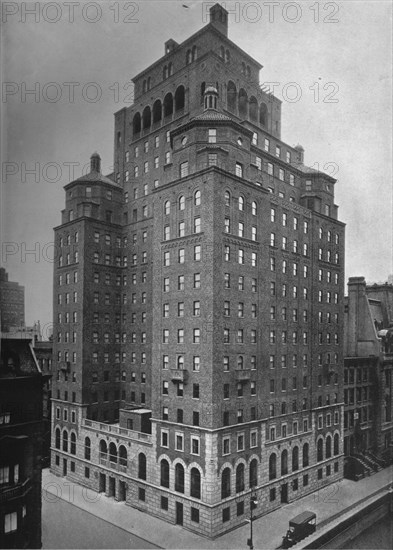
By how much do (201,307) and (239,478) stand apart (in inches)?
607

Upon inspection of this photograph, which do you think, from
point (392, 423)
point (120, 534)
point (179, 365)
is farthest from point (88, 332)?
point (392, 423)

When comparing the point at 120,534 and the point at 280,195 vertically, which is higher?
the point at 280,195

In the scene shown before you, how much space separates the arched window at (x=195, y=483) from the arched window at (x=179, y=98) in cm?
3608

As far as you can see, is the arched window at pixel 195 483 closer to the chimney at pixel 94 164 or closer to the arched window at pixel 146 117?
the chimney at pixel 94 164

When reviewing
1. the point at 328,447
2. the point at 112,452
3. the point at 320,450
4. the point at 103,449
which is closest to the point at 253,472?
the point at 320,450

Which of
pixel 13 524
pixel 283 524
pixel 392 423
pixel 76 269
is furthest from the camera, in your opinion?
pixel 392 423

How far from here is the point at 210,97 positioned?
1738 inches

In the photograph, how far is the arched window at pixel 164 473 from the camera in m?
42.1

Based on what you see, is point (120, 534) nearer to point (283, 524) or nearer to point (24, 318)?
point (283, 524)

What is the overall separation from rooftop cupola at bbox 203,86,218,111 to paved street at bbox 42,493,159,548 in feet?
125

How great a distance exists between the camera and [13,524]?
90.9 ft

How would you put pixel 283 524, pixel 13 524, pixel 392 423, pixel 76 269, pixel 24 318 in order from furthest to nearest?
pixel 392 423 → pixel 76 269 → pixel 283 524 → pixel 24 318 → pixel 13 524

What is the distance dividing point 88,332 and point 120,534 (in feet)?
70.9

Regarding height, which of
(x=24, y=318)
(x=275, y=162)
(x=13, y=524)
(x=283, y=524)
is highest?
(x=275, y=162)
